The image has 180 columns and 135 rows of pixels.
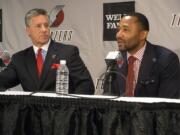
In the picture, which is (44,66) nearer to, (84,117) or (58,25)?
(84,117)

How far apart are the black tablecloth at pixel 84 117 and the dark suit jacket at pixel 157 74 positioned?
1.05 m

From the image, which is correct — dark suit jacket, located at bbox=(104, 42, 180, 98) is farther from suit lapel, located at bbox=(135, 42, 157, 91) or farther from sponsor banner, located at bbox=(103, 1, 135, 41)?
sponsor banner, located at bbox=(103, 1, 135, 41)

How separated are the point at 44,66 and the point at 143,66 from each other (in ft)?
2.19

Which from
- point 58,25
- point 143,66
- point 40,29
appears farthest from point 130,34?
point 58,25

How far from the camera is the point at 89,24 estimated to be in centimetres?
390

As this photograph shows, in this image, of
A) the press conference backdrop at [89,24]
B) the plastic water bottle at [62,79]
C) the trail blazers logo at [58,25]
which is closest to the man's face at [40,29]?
the plastic water bottle at [62,79]

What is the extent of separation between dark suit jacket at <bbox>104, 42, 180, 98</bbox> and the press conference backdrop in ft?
1.80

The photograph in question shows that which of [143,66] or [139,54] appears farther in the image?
[139,54]

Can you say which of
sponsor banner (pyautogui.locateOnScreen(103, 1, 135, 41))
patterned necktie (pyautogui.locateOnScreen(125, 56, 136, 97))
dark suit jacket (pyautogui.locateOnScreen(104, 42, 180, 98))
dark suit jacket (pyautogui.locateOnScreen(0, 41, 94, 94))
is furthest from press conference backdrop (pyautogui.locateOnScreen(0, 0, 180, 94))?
dark suit jacket (pyautogui.locateOnScreen(0, 41, 94, 94))

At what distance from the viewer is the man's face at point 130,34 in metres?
3.02

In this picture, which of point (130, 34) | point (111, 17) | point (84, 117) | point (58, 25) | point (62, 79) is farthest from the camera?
point (58, 25)

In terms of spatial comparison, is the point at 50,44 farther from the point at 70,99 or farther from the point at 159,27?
the point at 70,99

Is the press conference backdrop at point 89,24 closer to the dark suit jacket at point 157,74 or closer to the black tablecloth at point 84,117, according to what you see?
the dark suit jacket at point 157,74

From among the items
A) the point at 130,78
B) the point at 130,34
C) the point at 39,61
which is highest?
the point at 130,34
